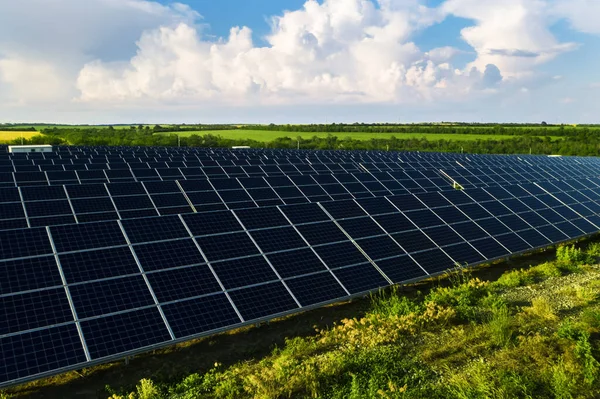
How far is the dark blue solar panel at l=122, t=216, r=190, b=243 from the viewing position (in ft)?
41.1

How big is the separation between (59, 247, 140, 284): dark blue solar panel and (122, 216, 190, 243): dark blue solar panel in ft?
2.76

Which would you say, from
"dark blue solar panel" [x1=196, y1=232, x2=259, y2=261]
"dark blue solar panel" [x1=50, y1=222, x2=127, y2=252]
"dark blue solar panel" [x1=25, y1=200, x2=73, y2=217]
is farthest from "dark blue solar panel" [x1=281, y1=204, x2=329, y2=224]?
"dark blue solar panel" [x1=25, y1=200, x2=73, y2=217]

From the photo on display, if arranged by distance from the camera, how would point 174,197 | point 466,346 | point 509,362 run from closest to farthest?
1. point 509,362
2. point 466,346
3. point 174,197

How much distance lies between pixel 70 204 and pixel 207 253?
1251 cm

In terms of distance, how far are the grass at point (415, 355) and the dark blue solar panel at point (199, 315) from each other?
1.09m

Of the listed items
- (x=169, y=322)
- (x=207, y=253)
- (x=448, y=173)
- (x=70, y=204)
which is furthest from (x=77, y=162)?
(x=448, y=173)

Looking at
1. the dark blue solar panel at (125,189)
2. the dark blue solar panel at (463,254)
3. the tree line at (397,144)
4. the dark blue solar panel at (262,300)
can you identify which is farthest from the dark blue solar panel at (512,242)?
the tree line at (397,144)

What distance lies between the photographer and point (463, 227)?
1891 centimetres

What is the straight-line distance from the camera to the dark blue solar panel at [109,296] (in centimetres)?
970

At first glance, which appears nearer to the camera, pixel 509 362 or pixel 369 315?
pixel 509 362

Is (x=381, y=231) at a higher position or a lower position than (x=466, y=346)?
higher

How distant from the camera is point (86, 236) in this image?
467 inches

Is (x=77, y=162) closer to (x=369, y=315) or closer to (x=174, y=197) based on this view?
(x=174, y=197)

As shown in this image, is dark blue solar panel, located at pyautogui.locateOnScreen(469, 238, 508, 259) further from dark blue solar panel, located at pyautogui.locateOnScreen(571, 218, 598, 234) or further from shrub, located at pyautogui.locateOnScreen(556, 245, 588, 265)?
dark blue solar panel, located at pyautogui.locateOnScreen(571, 218, 598, 234)
